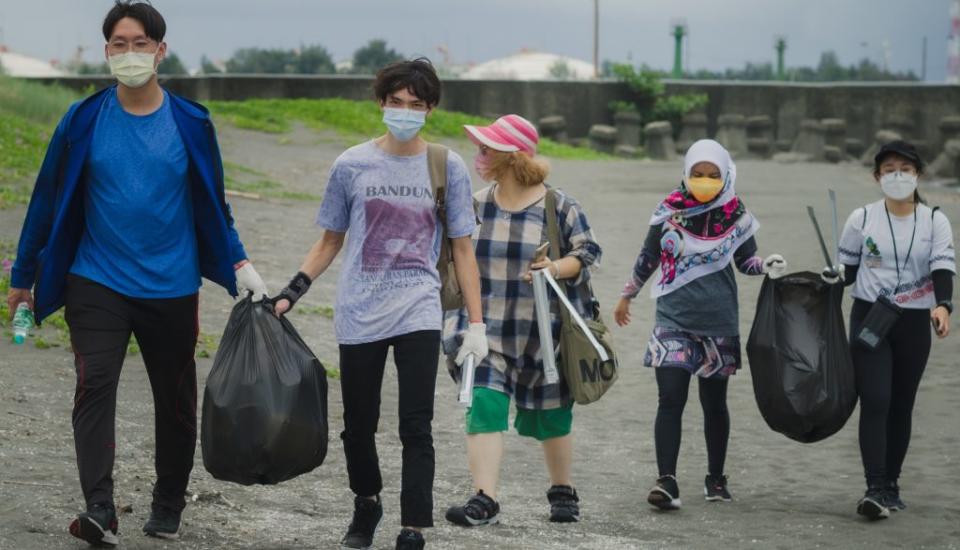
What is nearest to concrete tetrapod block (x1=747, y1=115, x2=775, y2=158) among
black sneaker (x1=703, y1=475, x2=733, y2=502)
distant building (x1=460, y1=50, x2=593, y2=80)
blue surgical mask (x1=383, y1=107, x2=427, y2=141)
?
distant building (x1=460, y1=50, x2=593, y2=80)

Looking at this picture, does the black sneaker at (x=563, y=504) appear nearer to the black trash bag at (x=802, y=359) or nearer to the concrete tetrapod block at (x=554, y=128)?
the black trash bag at (x=802, y=359)

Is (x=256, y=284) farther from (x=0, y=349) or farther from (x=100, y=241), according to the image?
(x=0, y=349)

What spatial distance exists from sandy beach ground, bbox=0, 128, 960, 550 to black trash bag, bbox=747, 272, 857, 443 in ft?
1.48

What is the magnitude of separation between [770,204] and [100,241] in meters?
18.3

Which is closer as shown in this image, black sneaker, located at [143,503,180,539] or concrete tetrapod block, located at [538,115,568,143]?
black sneaker, located at [143,503,180,539]

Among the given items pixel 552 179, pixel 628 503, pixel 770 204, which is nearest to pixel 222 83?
pixel 552 179

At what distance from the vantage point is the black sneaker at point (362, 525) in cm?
623

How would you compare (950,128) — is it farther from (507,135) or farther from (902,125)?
(507,135)

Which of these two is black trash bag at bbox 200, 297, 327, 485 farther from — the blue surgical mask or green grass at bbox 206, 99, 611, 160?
green grass at bbox 206, 99, 611, 160

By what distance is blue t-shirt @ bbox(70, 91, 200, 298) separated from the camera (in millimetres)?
5777

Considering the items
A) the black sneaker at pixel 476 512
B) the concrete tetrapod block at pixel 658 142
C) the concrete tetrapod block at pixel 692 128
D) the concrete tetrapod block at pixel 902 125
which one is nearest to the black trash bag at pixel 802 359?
the black sneaker at pixel 476 512

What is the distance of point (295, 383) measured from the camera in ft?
19.1

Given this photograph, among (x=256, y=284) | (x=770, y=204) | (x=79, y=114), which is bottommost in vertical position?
(x=770, y=204)

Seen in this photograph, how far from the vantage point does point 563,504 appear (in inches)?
285
